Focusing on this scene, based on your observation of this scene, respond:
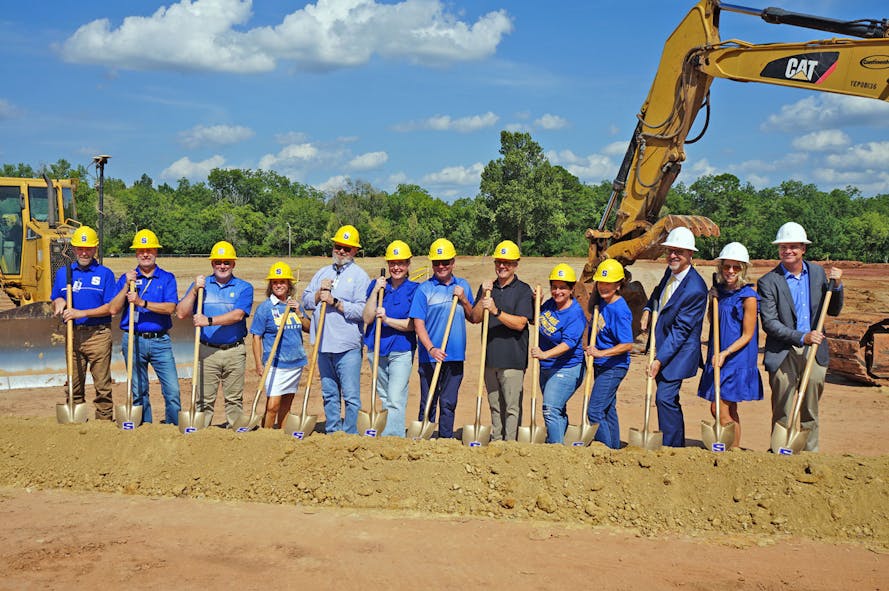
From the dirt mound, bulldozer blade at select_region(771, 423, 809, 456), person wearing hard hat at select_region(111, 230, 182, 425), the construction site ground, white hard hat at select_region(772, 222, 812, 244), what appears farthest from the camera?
person wearing hard hat at select_region(111, 230, 182, 425)

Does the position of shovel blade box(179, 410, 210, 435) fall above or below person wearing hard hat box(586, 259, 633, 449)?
below

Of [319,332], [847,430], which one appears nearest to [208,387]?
[319,332]

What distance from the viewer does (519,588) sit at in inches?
174

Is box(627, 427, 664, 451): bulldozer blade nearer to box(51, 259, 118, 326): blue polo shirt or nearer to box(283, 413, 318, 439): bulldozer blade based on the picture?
box(283, 413, 318, 439): bulldozer blade

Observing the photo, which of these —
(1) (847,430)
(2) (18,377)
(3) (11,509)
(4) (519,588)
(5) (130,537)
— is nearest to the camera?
(4) (519,588)

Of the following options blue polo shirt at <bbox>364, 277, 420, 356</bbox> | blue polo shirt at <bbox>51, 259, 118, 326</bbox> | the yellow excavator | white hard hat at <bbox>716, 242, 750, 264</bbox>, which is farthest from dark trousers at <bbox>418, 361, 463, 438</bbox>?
the yellow excavator

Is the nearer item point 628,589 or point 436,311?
point 628,589

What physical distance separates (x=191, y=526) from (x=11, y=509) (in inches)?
60.3

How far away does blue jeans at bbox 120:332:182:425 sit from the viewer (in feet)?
23.8

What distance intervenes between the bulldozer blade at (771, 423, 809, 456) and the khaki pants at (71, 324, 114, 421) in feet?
19.8

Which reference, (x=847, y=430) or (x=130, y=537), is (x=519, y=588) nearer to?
(x=130, y=537)

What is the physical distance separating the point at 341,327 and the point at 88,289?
8.26ft

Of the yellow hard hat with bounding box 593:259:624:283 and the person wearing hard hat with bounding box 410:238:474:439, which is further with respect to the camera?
the person wearing hard hat with bounding box 410:238:474:439

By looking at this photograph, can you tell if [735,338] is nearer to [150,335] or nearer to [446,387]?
[446,387]
